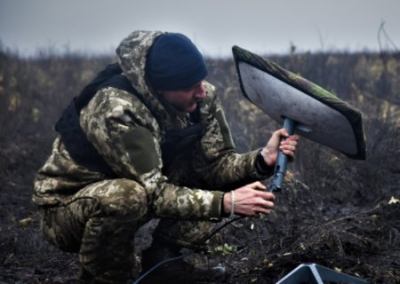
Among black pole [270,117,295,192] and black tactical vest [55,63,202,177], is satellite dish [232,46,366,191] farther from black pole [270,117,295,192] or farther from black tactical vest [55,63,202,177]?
black tactical vest [55,63,202,177]

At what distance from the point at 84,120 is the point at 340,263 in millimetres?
1593

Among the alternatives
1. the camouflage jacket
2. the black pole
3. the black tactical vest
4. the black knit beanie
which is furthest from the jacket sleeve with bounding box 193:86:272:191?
the black pole

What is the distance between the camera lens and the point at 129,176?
10.2 feet

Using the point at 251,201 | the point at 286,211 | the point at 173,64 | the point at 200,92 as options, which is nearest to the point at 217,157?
the point at 200,92

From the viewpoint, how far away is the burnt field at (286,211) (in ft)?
12.2

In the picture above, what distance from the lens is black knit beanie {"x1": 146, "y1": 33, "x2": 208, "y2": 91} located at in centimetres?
319

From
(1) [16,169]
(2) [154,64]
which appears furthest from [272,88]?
(1) [16,169]

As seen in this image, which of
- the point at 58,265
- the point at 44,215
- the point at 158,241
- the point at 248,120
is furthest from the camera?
the point at 248,120

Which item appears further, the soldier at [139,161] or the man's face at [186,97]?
the man's face at [186,97]

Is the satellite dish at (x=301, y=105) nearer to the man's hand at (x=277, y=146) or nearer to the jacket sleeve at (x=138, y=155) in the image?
the man's hand at (x=277, y=146)

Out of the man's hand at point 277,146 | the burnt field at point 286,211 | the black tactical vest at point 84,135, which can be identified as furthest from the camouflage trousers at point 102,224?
the man's hand at point 277,146

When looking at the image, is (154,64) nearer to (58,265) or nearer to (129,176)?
(129,176)

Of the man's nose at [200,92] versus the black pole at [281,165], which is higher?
the man's nose at [200,92]

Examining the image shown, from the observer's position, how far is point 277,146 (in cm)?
319
